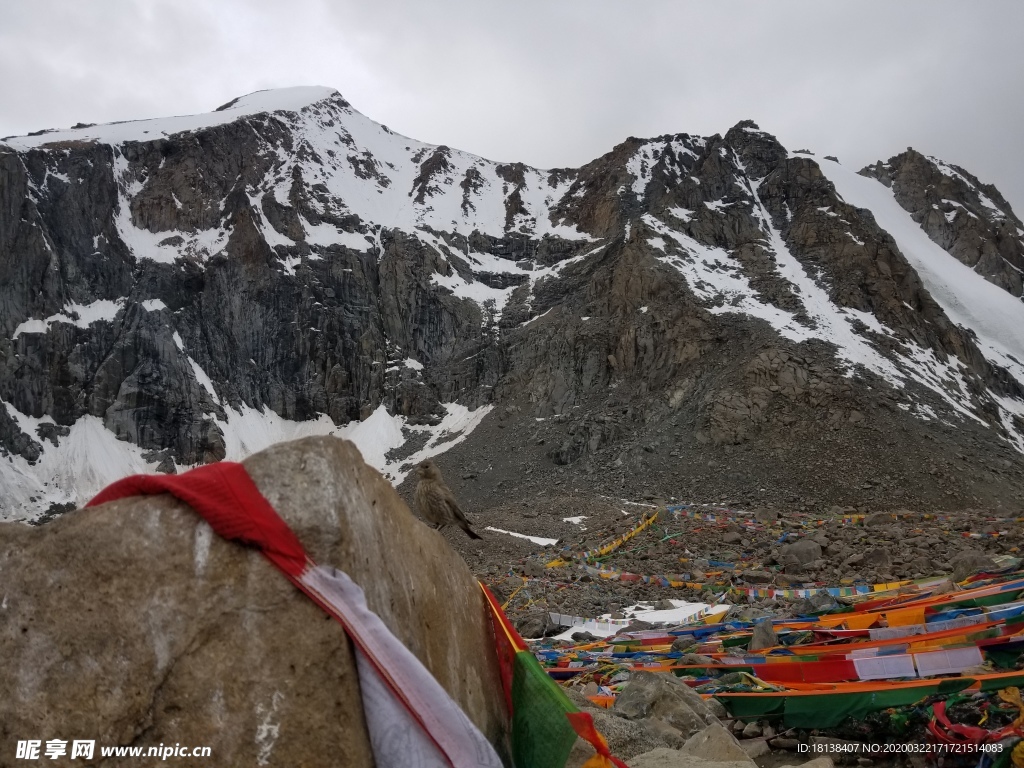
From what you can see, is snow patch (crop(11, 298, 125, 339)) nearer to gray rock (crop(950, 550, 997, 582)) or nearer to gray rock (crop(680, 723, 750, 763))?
gray rock (crop(950, 550, 997, 582))

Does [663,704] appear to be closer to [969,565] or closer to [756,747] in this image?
[756,747]

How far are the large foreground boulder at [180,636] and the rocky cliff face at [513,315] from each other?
32.7 metres

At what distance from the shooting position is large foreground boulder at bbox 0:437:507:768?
200cm

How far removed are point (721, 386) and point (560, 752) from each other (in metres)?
39.0

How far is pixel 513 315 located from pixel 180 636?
196 ft

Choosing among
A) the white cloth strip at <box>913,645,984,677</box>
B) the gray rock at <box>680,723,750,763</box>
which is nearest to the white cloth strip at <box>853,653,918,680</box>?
the white cloth strip at <box>913,645,984,677</box>

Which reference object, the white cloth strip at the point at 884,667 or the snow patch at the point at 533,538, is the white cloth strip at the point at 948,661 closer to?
the white cloth strip at the point at 884,667

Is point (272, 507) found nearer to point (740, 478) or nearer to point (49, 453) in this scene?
point (740, 478)

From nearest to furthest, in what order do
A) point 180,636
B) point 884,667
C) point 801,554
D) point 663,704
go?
point 180,636 < point 663,704 < point 884,667 < point 801,554

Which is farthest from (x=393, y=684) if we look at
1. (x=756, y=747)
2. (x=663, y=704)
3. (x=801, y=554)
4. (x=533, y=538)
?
(x=533, y=538)

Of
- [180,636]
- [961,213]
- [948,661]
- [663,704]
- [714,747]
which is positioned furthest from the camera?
[961,213]

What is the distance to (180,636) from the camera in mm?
2074

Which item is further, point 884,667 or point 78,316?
point 78,316

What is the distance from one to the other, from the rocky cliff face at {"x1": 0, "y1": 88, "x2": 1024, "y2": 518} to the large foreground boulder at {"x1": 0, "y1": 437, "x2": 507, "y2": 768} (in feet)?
107
